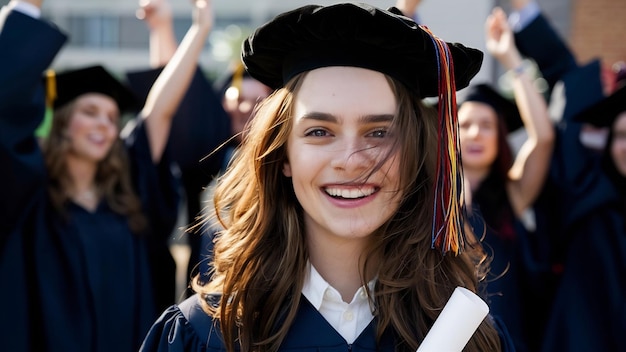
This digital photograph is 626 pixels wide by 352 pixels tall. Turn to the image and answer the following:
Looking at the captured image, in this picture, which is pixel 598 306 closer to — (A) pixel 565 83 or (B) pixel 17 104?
(A) pixel 565 83

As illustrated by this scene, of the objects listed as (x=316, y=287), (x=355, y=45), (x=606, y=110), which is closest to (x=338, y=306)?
(x=316, y=287)

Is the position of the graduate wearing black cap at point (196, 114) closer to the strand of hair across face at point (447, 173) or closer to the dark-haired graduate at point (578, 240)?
the dark-haired graduate at point (578, 240)

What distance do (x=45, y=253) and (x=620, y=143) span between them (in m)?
2.85

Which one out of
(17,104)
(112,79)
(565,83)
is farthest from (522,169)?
(17,104)

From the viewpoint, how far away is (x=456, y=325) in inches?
63.6

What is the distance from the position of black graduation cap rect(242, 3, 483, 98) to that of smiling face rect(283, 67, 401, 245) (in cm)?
4

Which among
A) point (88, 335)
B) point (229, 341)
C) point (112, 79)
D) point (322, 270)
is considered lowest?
point (88, 335)

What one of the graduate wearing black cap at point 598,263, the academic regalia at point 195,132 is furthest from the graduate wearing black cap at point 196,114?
the graduate wearing black cap at point 598,263

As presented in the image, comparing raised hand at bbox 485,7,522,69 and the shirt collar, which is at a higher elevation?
raised hand at bbox 485,7,522,69

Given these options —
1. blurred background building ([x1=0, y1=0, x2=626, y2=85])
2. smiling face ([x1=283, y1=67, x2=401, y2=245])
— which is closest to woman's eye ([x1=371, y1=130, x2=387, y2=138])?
smiling face ([x1=283, y1=67, x2=401, y2=245])

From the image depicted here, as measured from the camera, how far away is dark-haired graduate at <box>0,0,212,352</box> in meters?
3.42

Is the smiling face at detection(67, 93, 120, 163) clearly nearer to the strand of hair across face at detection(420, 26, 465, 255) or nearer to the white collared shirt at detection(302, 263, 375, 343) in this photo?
the white collared shirt at detection(302, 263, 375, 343)

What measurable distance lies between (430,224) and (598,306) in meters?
2.30

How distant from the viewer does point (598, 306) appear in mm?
3895
